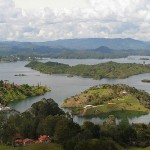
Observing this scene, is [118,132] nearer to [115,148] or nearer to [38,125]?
[115,148]

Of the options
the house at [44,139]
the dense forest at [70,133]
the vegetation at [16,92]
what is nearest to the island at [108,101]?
the vegetation at [16,92]

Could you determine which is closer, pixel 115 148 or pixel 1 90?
pixel 115 148

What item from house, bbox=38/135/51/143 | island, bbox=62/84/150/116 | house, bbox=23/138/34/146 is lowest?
island, bbox=62/84/150/116

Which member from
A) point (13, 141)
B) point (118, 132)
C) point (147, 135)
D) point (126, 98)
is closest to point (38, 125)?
point (13, 141)

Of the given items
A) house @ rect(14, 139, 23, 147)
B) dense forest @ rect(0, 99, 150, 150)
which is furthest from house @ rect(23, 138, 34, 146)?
dense forest @ rect(0, 99, 150, 150)

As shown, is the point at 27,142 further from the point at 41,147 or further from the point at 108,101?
the point at 108,101

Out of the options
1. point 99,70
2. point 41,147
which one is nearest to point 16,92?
point 41,147

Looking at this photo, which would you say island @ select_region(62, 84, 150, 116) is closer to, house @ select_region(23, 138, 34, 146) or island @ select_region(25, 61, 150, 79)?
house @ select_region(23, 138, 34, 146)
